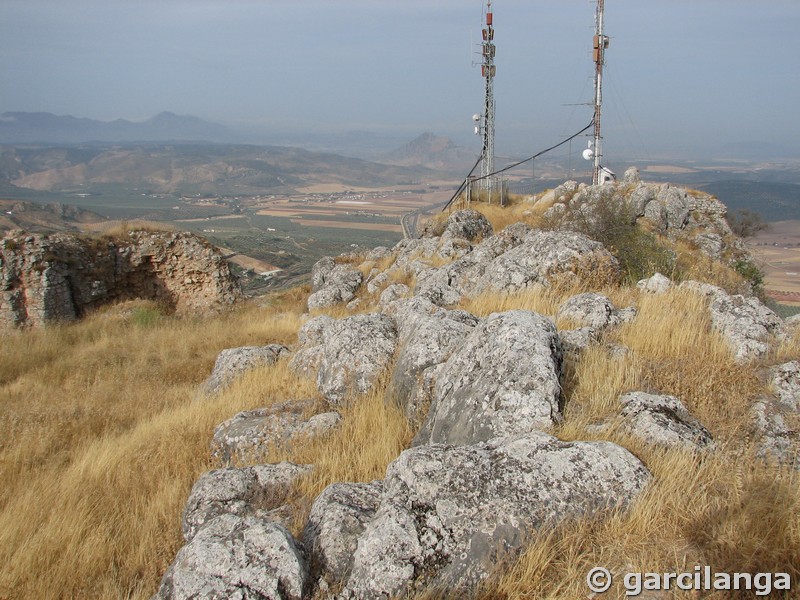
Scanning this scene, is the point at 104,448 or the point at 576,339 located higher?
the point at 576,339

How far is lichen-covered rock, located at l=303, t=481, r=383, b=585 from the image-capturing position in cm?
276

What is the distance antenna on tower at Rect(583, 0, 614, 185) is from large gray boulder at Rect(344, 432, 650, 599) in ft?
80.0

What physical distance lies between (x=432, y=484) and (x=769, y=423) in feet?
8.75

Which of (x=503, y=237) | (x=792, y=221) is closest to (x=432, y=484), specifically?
(x=503, y=237)

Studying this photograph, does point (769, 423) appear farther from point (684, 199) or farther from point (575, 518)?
point (684, 199)

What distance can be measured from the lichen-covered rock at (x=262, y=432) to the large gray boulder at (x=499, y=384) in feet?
3.83

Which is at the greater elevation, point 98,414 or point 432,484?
point 432,484

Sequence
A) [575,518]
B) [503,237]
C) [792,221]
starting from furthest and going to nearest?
[792,221] → [503,237] → [575,518]

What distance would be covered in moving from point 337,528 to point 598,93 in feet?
84.4

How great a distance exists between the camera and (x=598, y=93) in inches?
958

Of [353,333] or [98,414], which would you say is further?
[98,414]

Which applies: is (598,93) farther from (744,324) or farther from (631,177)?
(744,324)

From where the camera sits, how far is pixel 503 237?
424 inches

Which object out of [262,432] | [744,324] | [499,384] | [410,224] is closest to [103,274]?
[262,432]
